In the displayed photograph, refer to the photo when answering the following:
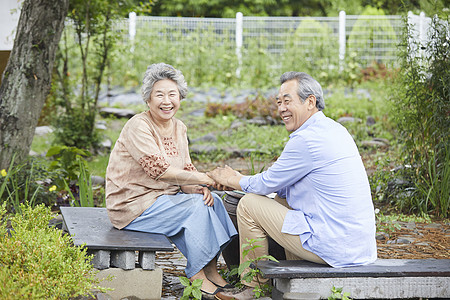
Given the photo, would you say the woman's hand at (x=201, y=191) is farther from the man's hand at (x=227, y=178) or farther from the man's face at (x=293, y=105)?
the man's face at (x=293, y=105)

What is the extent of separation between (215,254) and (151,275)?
411mm

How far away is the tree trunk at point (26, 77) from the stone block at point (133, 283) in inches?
103

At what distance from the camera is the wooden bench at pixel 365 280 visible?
2.95 meters

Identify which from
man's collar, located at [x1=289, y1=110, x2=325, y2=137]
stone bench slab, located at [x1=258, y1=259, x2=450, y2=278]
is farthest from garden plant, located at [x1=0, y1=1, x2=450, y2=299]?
man's collar, located at [x1=289, y1=110, x2=325, y2=137]

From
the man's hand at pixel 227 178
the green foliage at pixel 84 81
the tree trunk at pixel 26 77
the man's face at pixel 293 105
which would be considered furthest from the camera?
the green foliage at pixel 84 81

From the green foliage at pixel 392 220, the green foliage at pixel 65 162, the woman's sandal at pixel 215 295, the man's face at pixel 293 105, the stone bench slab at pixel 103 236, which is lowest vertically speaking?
the woman's sandal at pixel 215 295

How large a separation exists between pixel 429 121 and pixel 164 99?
8.98 feet

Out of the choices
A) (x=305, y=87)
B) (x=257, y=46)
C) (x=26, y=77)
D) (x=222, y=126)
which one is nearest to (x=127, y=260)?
(x=305, y=87)

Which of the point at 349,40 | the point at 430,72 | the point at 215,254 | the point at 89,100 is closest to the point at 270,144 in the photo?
the point at 89,100

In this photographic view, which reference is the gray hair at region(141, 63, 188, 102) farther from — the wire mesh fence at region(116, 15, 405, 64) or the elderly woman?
the wire mesh fence at region(116, 15, 405, 64)

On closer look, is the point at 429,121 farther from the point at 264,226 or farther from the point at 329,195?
the point at 264,226

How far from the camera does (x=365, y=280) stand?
118 inches

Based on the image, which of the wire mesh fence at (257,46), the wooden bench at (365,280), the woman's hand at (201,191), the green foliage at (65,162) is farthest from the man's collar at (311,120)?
the wire mesh fence at (257,46)

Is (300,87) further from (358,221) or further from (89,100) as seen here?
(89,100)
